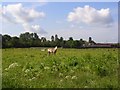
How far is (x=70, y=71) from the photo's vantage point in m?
13.8

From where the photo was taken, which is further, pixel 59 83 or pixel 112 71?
pixel 112 71

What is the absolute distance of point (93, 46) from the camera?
182 feet

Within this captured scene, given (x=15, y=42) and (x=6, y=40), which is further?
(x=15, y=42)

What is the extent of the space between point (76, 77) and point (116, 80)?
174 cm

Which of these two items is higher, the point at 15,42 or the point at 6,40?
the point at 6,40

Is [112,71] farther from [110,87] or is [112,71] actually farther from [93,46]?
[93,46]

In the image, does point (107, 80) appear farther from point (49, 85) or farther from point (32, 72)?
point (32, 72)

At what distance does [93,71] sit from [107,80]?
178 centimetres

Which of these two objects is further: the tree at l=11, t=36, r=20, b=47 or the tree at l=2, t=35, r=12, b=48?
the tree at l=11, t=36, r=20, b=47

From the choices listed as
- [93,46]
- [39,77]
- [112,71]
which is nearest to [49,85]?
[39,77]

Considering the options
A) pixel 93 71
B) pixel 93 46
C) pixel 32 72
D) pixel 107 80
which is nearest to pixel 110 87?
pixel 107 80

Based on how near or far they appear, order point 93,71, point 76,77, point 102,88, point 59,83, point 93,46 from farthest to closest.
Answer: point 93,46 → point 93,71 → point 76,77 → point 59,83 → point 102,88

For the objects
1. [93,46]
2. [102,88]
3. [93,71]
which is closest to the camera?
[102,88]

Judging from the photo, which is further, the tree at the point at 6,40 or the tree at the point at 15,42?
the tree at the point at 15,42
